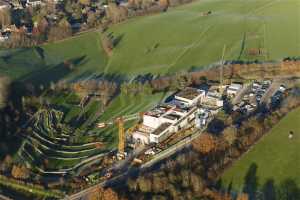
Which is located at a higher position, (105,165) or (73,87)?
(73,87)

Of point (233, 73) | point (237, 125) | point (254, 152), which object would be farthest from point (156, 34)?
point (254, 152)

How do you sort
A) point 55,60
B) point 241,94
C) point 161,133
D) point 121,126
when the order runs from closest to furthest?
point 161,133 < point 121,126 < point 241,94 < point 55,60

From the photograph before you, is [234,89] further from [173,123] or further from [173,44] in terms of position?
[173,44]

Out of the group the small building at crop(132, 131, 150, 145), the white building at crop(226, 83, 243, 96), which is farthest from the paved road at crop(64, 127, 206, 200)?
the white building at crop(226, 83, 243, 96)

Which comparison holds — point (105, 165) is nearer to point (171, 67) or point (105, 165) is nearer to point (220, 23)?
point (171, 67)

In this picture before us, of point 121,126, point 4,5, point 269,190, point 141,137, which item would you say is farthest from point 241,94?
point 4,5

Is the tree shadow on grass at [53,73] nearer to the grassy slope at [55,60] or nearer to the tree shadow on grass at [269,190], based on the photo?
the grassy slope at [55,60]

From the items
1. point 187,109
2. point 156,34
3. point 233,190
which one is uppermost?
point 156,34
